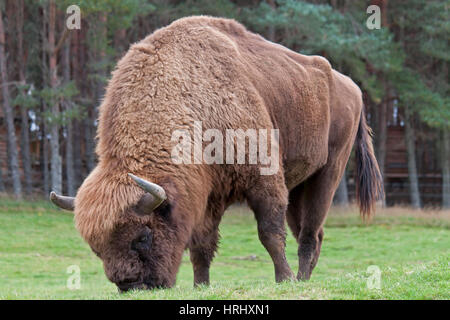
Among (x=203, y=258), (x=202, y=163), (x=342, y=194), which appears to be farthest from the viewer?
(x=342, y=194)

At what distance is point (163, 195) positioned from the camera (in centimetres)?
568

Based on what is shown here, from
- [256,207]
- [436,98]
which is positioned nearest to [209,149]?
[256,207]

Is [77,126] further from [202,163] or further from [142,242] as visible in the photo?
[142,242]

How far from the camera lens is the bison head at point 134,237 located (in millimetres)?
5578

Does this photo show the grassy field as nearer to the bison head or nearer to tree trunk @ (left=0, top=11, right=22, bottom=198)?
the bison head

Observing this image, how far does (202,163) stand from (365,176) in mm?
4088

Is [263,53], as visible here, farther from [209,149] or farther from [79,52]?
[79,52]

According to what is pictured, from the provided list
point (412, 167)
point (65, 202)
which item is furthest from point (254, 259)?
point (412, 167)

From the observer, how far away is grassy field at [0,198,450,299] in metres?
5.52

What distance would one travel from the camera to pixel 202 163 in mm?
6395

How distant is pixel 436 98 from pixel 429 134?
510 centimetres

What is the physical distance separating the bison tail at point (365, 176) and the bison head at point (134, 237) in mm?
4587

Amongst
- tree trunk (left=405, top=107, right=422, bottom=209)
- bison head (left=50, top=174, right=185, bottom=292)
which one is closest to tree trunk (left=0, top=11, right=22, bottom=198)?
tree trunk (left=405, top=107, right=422, bottom=209)

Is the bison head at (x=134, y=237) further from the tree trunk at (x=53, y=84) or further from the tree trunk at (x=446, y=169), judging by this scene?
the tree trunk at (x=446, y=169)
